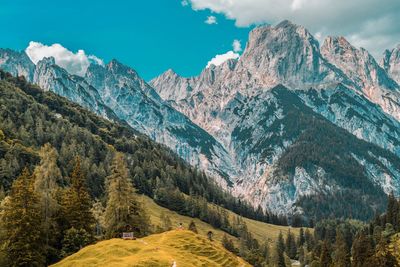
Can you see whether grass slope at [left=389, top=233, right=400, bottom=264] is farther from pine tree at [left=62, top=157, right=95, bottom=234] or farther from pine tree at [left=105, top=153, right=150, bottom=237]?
pine tree at [left=62, top=157, right=95, bottom=234]

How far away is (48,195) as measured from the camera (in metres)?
96.7

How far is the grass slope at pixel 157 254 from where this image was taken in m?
61.2

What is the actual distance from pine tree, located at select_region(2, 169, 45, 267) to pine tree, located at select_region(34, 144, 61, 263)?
4.91 m

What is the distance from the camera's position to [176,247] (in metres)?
73.3

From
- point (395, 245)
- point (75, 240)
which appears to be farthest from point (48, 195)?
point (395, 245)

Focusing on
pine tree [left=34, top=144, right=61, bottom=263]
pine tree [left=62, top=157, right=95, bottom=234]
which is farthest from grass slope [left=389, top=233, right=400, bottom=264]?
pine tree [left=34, top=144, right=61, bottom=263]

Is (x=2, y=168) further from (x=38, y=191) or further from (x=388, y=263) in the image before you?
(x=388, y=263)

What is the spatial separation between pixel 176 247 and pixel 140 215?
41.4 m

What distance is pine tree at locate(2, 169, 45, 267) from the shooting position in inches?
3147

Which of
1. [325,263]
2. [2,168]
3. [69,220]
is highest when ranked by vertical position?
[2,168]

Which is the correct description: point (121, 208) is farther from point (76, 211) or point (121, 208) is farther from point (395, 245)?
point (395, 245)

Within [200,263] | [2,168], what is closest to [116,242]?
[200,263]

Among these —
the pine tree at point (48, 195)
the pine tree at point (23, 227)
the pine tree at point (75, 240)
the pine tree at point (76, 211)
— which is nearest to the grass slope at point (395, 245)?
the pine tree at point (76, 211)

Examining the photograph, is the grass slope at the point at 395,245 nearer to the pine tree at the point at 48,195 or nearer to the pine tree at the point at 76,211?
the pine tree at the point at 76,211
